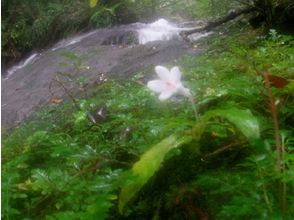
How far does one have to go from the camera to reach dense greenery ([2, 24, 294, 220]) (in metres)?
1.02

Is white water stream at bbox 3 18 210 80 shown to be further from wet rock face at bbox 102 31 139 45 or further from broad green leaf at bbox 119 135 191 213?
broad green leaf at bbox 119 135 191 213

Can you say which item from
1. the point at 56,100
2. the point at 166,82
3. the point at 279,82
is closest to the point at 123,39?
the point at 56,100

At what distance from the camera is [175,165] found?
136cm

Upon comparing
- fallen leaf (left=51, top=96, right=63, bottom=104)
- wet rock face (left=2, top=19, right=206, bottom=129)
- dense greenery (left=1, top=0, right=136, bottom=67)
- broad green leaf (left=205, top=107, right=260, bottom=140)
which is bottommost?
dense greenery (left=1, top=0, right=136, bottom=67)

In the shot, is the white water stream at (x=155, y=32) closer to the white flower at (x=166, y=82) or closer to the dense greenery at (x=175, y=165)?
the dense greenery at (x=175, y=165)

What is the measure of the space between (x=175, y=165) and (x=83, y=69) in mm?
3554

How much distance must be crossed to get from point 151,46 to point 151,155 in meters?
4.18

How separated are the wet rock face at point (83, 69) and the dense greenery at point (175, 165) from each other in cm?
151

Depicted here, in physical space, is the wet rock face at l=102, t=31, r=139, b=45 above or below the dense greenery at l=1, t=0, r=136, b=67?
above

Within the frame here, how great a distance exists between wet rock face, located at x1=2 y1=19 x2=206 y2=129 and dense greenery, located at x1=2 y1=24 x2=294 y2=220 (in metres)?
1.51

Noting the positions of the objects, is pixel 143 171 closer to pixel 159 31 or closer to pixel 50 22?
pixel 159 31

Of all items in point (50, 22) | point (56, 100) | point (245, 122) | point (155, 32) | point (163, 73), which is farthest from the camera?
point (50, 22)

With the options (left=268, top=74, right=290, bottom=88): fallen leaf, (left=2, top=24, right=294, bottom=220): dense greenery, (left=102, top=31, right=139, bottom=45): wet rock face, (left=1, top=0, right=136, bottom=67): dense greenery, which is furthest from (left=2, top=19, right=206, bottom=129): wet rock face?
(left=268, top=74, right=290, bottom=88): fallen leaf

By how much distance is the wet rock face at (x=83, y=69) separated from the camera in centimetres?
383
